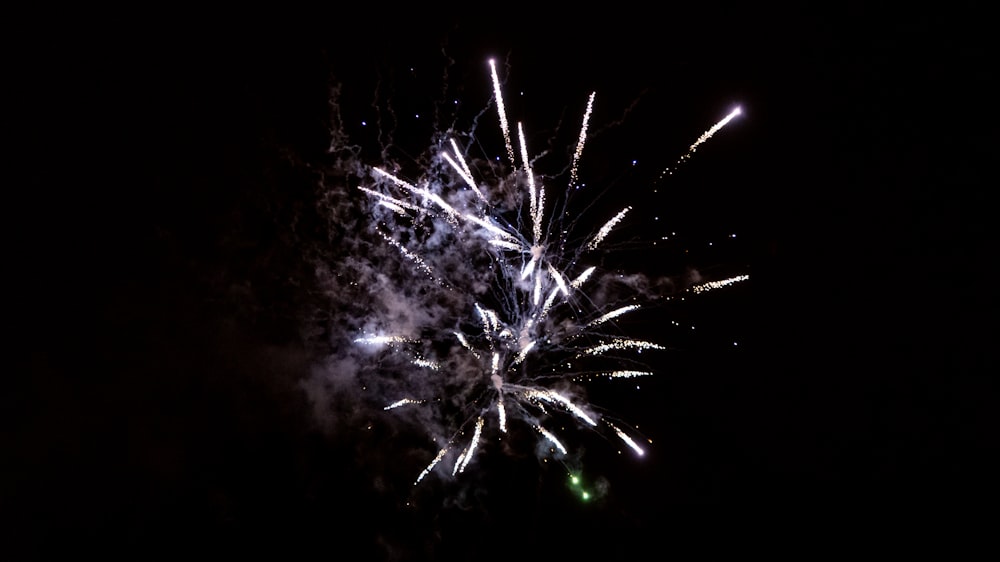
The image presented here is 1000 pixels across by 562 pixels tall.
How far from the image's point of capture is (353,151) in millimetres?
7824

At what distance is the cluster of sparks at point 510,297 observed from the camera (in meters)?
7.35

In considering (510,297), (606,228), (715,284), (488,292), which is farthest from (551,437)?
(715,284)

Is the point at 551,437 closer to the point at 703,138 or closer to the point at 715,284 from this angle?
the point at 715,284

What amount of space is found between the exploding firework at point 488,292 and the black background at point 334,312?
37.4 inches

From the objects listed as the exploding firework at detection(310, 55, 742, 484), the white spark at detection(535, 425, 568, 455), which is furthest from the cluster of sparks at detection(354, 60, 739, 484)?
the white spark at detection(535, 425, 568, 455)

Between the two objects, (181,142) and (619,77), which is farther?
(181,142)

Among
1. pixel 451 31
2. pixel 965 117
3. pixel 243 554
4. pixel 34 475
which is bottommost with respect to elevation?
pixel 243 554

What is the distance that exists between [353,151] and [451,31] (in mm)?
2264

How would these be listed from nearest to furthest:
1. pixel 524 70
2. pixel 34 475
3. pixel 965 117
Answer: pixel 524 70
pixel 965 117
pixel 34 475

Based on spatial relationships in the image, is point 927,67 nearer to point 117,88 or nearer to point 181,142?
point 181,142

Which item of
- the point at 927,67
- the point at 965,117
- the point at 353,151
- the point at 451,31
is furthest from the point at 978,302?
the point at 353,151

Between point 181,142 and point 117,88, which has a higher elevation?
point 117,88

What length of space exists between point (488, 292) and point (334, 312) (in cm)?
259

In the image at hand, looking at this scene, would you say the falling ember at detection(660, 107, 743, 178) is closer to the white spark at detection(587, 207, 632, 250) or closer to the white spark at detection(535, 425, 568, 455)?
the white spark at detection(587, 207, 632, 250)
